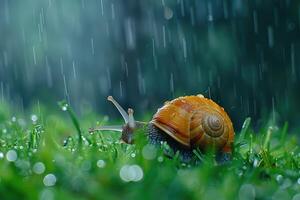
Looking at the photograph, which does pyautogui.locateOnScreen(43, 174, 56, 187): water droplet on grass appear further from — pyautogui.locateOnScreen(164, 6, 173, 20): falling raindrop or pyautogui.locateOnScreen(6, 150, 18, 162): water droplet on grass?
pyautogui.locateOnScreen(164, 6, 173, 20): falling raindrop

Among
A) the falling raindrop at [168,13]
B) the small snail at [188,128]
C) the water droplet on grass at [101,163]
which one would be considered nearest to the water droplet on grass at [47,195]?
the water droplet on grass at [101,163]

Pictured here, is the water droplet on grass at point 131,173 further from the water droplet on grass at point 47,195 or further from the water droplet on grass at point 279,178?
the water droplet on grass at point 279,178

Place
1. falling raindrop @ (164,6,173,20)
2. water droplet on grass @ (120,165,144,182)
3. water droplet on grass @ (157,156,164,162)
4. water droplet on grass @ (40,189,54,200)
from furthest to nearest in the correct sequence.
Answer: falling raindrop @ (164,6,173,20) → water droplet on grass @ (157,156,164,162) → water droplet on grass @ (120,165,144,182) → water droplet on grass @ (40,189,54,200)

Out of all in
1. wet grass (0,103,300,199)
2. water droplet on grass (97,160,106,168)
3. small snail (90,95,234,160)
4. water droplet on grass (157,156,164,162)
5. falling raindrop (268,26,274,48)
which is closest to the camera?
wet grass (0,103,300,199)

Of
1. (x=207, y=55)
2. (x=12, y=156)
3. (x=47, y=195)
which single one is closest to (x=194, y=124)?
(x=12, y=156)

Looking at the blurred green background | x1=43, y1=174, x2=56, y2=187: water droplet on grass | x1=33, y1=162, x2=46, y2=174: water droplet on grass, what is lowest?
the blurred green background

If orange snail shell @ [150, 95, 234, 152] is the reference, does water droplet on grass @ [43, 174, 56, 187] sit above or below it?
above

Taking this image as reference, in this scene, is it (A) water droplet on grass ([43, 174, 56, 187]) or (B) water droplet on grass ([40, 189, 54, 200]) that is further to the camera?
(A) water droplet on grass ([43, 174, 56, 187])

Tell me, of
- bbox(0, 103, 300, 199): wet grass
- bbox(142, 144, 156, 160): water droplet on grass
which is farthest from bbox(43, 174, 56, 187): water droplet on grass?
bbox(142, 144, 156, 160): water droplet on grass
